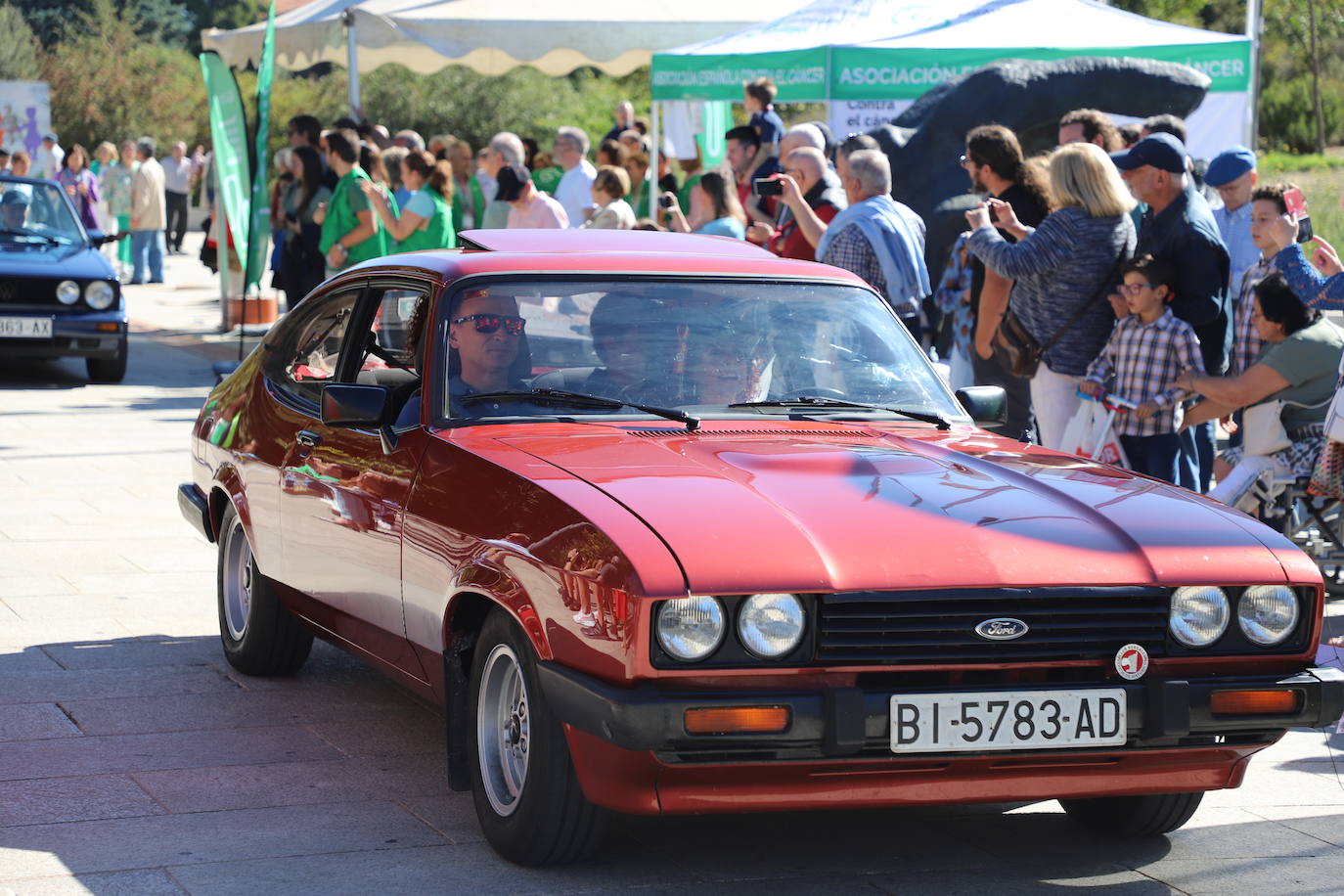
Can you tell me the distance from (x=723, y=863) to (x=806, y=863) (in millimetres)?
209

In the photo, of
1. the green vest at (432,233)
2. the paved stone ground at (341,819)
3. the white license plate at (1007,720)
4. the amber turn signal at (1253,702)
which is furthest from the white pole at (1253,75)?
the white license plate at (1007,720)

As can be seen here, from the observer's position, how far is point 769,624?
4078 mm

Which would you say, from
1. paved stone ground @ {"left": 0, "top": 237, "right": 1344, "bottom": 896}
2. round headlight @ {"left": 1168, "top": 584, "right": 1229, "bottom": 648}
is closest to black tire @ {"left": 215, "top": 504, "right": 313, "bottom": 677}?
paved stone ground @ {"left": 0, "top": 237, "right": 1344, "bottom": 896}

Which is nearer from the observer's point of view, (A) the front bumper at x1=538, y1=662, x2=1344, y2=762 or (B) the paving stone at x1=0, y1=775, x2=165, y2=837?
(A) the front bumper at x1=538, y1=662, x2=1344, y2=762

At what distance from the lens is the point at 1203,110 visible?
49.5 ft

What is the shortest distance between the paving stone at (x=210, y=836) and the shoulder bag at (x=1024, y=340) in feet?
14.1

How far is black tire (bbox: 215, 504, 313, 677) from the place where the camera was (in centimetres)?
643

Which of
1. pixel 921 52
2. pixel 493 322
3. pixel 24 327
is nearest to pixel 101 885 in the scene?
pixel 493 322

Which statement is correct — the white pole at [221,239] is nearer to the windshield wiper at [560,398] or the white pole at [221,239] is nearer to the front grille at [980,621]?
the windshield wiper at [560,398]

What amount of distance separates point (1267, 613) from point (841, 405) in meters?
1.48

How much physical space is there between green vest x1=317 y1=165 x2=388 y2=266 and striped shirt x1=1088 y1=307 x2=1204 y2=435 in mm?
7625

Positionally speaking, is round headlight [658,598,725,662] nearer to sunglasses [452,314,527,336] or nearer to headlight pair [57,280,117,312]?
sunglasses [452,314,527,336]

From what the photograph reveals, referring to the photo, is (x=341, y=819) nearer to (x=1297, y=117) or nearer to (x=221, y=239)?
(x=221, y=239)

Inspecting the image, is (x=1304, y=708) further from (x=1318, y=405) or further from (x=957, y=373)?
(x=957, y=373)
